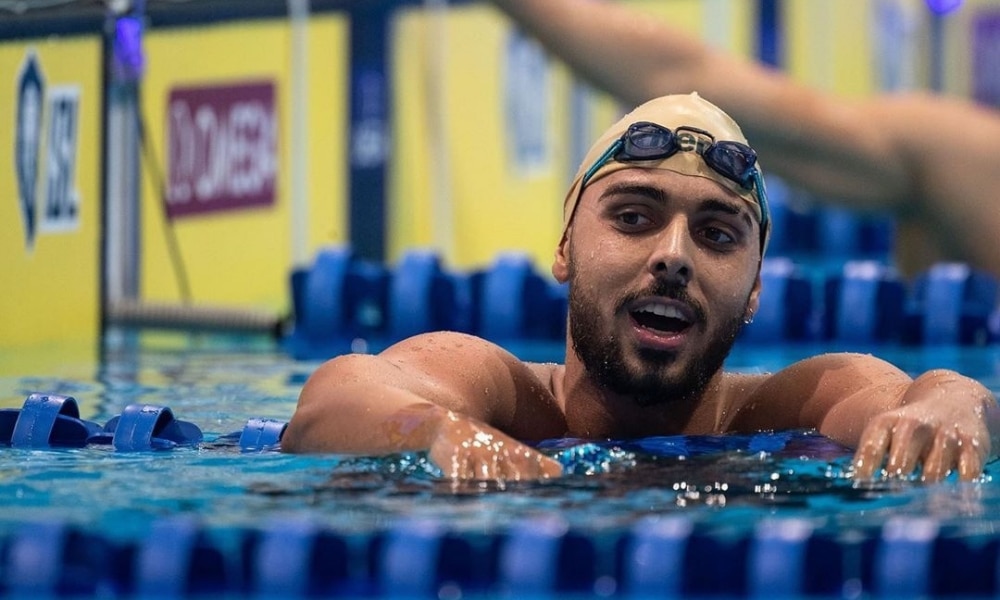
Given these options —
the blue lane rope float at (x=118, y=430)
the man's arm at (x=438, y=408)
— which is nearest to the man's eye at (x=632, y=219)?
the man's arm at (x=438, y=408)

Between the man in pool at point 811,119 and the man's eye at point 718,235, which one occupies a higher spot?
the man in pool at point 811,119

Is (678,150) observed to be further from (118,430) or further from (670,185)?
(118,430)

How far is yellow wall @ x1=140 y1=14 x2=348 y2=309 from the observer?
295 inches

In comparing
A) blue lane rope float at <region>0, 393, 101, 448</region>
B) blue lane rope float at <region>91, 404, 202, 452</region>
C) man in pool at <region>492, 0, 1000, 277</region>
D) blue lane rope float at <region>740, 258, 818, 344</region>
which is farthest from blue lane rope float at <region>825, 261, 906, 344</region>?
blue lane rope float at <region>0, 393, 101, 448</region>

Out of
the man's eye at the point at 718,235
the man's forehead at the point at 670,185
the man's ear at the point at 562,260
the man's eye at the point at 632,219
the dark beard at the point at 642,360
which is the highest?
the man's forehead at the point at 670,185

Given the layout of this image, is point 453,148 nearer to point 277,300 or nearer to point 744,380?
point 277,300

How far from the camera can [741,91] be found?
25.6 ft

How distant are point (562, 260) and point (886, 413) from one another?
916mm

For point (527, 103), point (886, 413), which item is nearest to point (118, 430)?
point (886, 413)

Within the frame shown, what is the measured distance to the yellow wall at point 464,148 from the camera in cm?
933

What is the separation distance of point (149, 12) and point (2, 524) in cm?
493

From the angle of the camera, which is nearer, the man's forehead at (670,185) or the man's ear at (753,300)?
the man's forehead at (670,185)

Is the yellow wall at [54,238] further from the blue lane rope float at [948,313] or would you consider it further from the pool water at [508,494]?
the blue lane rope float at [948,313]

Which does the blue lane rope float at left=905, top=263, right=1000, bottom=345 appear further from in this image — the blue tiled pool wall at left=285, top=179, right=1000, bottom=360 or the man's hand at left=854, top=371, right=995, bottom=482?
the man's hand at left=854, top=371, right=995, bottom=482
